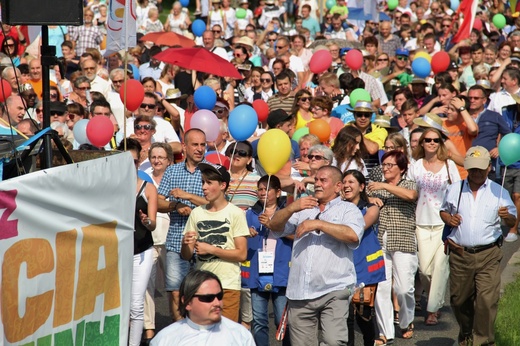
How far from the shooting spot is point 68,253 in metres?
5.73

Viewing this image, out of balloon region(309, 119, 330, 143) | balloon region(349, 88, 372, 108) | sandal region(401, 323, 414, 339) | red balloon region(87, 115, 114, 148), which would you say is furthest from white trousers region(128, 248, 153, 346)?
balloon region(349, 88, 372, 108)

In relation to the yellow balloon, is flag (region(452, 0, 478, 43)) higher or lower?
higher

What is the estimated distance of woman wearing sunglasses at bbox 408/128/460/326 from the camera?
34.5 feet

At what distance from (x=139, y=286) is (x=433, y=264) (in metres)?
3.08

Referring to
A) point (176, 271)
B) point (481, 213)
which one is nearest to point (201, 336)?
point (176, 271)

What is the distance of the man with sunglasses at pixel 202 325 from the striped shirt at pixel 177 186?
319cm

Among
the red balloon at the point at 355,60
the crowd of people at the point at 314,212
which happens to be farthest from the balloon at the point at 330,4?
the crowd of people at the point at 314,212

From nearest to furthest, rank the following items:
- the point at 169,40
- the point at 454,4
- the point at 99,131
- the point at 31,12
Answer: the point at 31,12 < the point at 99,131 < the point at 169,40 < the point at 454,4

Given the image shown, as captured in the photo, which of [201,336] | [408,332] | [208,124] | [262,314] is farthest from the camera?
[208,124]

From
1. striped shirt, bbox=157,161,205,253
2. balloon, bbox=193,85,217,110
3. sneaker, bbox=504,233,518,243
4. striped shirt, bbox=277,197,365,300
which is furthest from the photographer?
sneaker, bbox=504,233,518,243

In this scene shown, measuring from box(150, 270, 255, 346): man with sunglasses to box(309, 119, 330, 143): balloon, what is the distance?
5.90 meters

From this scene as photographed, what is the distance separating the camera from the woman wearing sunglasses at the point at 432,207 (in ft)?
34.5

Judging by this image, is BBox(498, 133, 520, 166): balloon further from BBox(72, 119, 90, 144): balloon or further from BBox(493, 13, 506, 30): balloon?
BBox(493, 13, 506, 30): balloon

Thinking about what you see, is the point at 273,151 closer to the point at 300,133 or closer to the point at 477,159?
the point at 477,159
